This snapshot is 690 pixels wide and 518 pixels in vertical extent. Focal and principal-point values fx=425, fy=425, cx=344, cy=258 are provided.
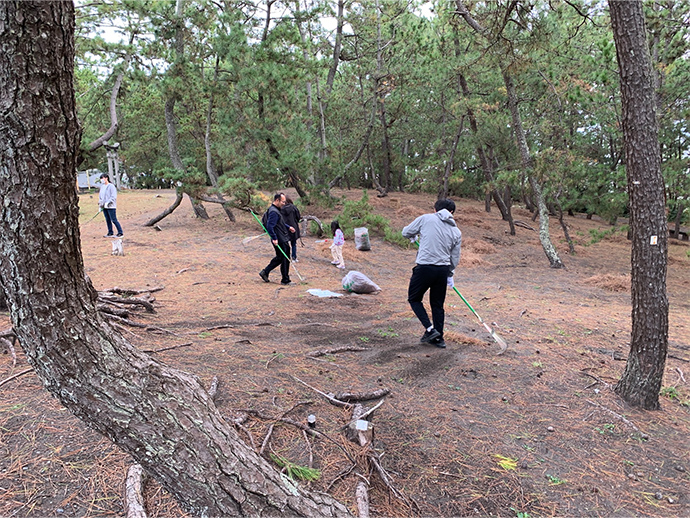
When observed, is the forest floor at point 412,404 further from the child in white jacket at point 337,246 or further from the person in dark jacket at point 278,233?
the child in white jacket at point 337,246

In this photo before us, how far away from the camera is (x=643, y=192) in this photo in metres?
3.61

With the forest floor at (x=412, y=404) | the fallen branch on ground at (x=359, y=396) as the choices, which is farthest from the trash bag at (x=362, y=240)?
the fallen branch on ground at (x=359, y=396)

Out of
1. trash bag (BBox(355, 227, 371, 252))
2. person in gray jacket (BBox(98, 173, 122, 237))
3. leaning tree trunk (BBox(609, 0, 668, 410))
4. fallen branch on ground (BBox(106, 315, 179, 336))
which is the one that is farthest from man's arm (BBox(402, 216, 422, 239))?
person in gray jacket (BBox(98, 173, 122, 237))

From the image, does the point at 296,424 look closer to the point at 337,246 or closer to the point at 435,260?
Result: the point at 435,260

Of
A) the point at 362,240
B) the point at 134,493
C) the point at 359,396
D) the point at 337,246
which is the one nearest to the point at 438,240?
the point at 359,396

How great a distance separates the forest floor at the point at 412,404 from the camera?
2504mm

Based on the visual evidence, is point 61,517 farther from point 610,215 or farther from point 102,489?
point 610,215

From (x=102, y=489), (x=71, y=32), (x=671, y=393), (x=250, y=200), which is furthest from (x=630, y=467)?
(x=250, y=200)

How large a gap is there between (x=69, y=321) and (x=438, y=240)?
3.95 metres

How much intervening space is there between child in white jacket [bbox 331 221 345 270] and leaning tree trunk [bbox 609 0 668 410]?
6.55 metres

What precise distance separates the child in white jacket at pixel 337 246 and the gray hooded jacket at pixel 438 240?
187 inches

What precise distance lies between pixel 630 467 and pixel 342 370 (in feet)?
7.70

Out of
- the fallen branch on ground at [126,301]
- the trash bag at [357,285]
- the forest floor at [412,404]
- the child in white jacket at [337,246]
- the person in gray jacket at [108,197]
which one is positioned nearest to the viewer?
the forest floor at [412,404]

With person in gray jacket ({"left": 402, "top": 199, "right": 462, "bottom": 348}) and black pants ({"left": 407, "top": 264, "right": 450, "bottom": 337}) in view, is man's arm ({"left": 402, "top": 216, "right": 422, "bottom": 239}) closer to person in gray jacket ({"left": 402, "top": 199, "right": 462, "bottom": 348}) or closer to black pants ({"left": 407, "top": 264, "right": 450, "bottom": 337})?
person in gray jacket ({"left": 402, "top": 199, "right": 462, "bottom": 348})
